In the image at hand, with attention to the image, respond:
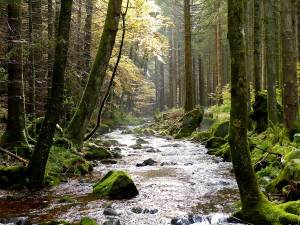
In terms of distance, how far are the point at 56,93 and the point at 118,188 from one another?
2.35 meters

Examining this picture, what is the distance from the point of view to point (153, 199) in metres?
8.23

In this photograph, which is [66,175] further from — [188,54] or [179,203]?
[188,54]

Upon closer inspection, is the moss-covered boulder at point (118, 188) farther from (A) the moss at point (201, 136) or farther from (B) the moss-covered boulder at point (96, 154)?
(A) the moss at point (201, 136)

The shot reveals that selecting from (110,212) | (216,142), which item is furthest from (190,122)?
(110,212)

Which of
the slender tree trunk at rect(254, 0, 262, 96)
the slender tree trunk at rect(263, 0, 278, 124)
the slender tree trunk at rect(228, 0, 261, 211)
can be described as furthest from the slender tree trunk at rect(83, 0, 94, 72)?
the slender tree trunk at rect(228, 0, 261, 211)

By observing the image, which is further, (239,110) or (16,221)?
(16,221)

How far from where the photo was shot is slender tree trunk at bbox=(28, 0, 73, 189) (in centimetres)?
857

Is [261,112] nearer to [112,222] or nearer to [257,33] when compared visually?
[257,33]

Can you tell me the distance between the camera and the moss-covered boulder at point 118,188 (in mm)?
8470

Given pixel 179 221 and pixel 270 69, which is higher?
pixel 270 69

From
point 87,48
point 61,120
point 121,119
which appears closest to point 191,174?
point 61,120

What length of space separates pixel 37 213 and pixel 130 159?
737cm

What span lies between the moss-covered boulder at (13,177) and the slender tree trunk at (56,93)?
28 cm

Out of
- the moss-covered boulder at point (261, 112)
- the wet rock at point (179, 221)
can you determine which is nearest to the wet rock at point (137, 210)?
the wet rock at point (179, 221)
